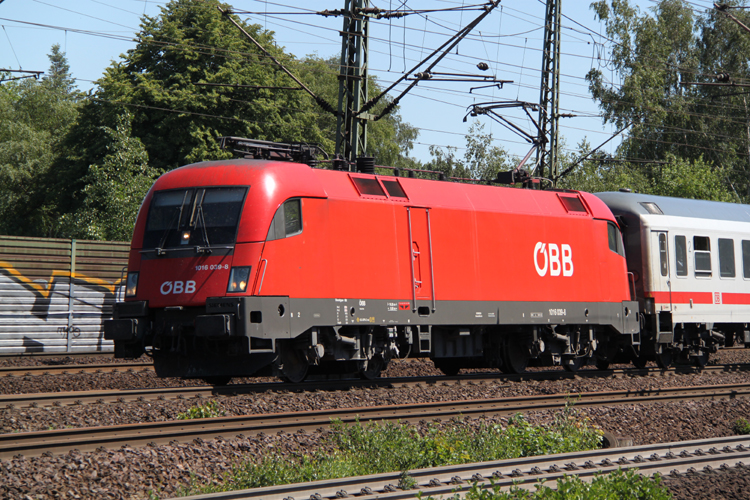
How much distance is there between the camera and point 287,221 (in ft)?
38.2

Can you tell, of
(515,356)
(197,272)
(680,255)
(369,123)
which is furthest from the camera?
(369,123)

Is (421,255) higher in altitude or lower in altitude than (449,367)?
higher

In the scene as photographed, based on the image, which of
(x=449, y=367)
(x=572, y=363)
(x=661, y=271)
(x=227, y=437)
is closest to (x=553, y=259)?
(x=572, y=363)

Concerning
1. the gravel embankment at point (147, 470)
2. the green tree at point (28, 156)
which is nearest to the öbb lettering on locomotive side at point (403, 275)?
the gravel embankment at point (147, 470)

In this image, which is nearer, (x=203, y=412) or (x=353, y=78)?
(x=203, y=412)

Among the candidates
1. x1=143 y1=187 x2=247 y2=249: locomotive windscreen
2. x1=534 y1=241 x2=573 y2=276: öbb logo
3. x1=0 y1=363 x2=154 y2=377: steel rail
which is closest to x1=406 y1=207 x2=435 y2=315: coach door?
x1=534 y1=241 x2=573 y2=276: öbb logo

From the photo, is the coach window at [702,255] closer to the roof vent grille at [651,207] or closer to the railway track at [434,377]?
the roof vent grille at [651,207]

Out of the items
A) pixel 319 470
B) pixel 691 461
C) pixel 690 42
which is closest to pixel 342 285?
pixel 319 470

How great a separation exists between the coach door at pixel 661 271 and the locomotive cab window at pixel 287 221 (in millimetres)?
9482

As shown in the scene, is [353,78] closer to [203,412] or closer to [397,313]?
[397,313]

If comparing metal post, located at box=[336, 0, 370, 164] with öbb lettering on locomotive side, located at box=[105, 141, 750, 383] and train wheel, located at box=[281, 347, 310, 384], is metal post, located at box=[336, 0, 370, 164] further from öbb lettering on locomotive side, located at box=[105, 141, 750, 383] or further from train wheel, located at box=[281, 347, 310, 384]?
train wheel, located at box=[281, 347, 310, 384]

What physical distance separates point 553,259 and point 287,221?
642cm

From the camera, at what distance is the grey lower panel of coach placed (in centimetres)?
1090

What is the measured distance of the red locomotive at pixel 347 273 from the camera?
1128 centimetres
